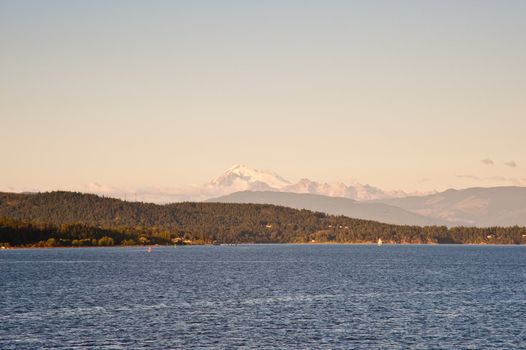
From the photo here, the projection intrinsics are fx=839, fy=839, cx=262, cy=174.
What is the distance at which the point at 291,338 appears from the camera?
95.3 metres

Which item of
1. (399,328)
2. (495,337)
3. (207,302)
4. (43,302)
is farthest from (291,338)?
(43,302)

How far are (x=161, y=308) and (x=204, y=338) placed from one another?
2977 centimetres

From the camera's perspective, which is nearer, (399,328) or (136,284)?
(399,328)

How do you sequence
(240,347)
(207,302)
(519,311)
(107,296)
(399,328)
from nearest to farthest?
(240,347)
(399,328)
(519,311)
(207,302)
(107,296)

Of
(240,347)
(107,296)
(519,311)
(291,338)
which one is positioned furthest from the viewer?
(107,296)

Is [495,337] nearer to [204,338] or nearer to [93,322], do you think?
[204,338]

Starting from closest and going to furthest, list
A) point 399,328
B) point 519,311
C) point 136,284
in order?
point 399,328 < point 519,311 < point 136,284

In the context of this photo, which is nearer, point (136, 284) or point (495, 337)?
point (495, 337)

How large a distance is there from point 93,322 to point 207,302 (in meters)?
28.9

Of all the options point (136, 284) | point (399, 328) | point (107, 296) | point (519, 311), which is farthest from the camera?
point (136, 284)

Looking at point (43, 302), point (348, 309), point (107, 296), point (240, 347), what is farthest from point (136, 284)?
point (240, 347)

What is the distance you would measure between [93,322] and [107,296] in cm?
3632

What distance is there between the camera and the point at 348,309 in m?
124

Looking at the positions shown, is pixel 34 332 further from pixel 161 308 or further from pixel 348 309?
pixel 348 309
